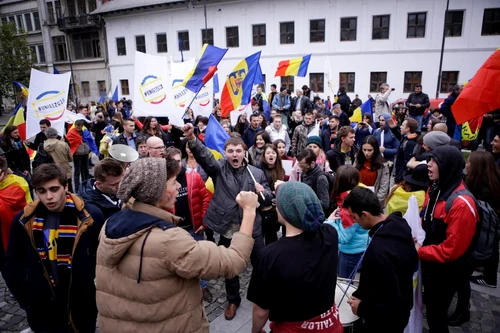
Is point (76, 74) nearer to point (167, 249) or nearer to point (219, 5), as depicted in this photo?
point (219, 5)

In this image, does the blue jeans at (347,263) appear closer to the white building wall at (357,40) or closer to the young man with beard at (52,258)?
the young man with beard at (52,258)

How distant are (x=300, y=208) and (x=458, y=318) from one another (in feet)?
9.60

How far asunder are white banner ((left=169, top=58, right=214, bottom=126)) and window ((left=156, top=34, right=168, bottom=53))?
2445 centimetres

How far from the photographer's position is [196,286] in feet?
6.41

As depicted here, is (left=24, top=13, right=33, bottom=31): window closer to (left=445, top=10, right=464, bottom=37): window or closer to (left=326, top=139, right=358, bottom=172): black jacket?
(left=445, top=10, right=464, bottom=37): window

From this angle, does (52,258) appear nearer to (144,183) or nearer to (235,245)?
(144,183)

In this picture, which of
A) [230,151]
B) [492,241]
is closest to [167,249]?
[230,151]

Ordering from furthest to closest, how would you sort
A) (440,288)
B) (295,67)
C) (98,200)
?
(295,67)
(98,200)
(440,288)

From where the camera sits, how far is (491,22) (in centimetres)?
2312

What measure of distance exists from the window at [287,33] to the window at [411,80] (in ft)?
30.5

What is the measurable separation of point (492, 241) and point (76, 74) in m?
42.4

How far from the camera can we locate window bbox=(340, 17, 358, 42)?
25.8m

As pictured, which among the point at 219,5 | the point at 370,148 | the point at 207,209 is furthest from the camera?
the point at 219,5

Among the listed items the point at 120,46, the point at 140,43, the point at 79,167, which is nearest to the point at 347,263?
the point at 79,167
